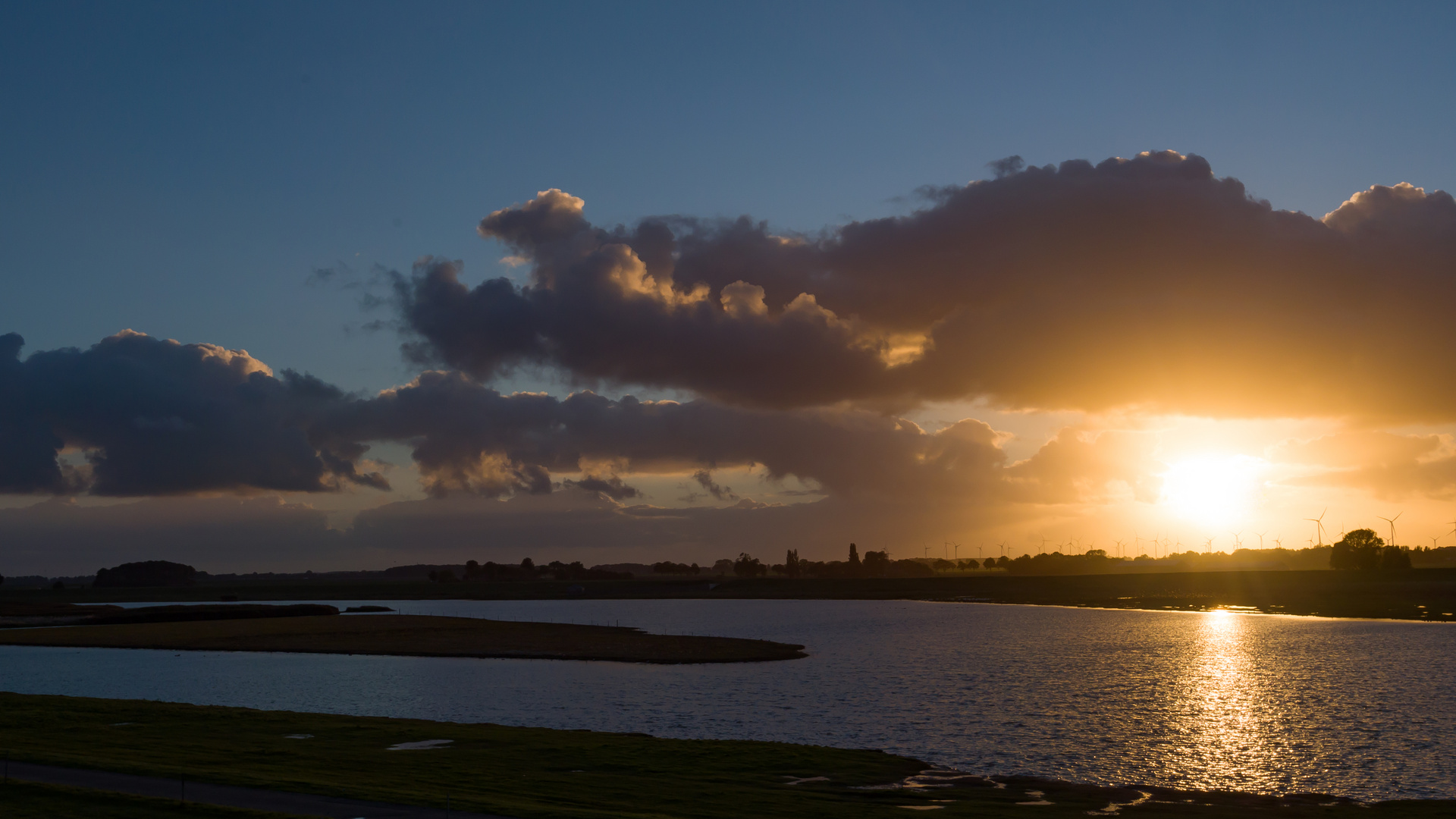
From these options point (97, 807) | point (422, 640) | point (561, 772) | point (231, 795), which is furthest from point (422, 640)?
point (97, 807)

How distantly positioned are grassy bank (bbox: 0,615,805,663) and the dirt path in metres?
73.1

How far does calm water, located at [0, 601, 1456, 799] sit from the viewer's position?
52406mm

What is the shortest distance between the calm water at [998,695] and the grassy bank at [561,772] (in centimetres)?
493

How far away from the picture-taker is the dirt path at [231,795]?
108 feet

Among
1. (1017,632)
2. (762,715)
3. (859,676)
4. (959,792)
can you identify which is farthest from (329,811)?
(1017,632)

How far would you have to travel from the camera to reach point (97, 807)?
32.2 metres

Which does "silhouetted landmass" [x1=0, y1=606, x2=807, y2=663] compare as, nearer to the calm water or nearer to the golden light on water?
the calm water

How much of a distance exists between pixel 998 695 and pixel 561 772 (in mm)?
41828

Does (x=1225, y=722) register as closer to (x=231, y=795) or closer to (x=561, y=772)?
(x=561, y=772)

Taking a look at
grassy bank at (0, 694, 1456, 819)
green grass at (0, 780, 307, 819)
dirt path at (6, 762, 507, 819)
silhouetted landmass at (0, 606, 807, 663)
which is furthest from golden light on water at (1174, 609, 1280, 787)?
silhouetted landmass at (0, 606, 807, 663)

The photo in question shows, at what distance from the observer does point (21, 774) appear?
37969mm

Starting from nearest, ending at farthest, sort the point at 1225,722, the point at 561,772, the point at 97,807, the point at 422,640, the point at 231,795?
1. the point at 97,807
2. the point at 231,795
3. the point at 561,772
4. the point at 1225,722
5. the point at 422,640

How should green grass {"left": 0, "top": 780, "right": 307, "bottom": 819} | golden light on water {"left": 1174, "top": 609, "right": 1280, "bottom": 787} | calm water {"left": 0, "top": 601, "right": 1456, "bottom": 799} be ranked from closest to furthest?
green grass {"left": 0, "top": 780, "right": 307, "bottom": 819} < golden light on water {"left": 1174, "top": 609, "right": 1280, "bottom": 787} < calm water {"left": 0, "top": 601, "right": 1456, "bottom": 799}

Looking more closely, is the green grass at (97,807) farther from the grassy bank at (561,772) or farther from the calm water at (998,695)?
the calm water at (998,695)
